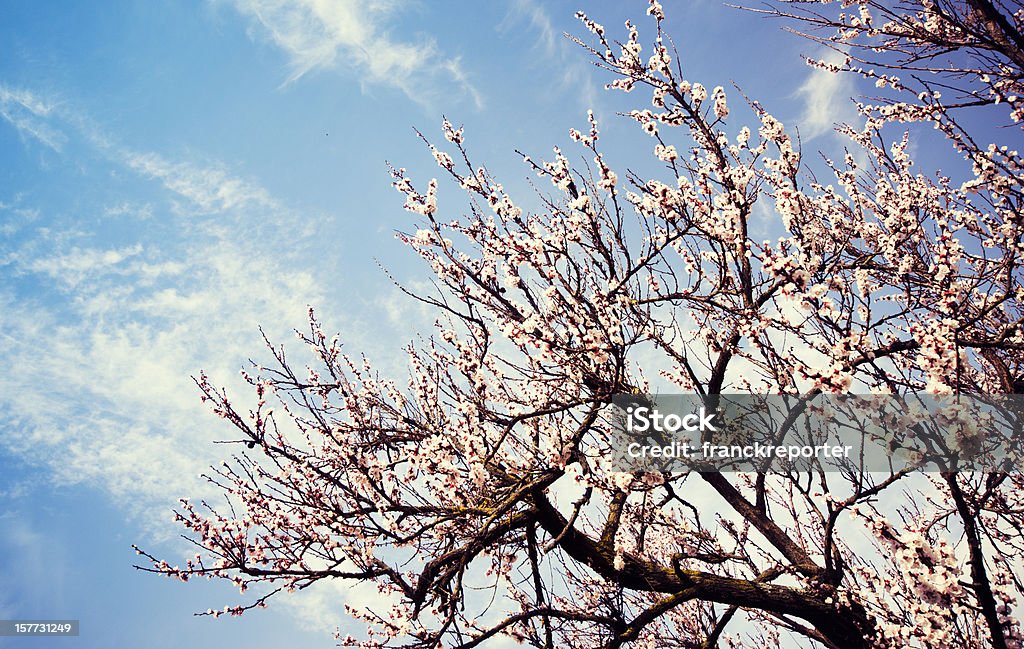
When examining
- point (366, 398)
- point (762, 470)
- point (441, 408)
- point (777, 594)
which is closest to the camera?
point (777, 594)

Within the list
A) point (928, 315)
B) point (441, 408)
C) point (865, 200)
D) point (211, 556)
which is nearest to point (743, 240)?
point (928, 315)

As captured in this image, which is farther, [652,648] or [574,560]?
[652,648]

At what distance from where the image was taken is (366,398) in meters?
6.25

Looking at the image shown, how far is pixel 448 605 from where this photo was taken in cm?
445

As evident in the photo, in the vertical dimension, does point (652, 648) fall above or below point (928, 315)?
below

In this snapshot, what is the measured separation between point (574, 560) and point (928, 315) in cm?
340

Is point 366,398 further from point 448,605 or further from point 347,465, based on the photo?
point 448,605

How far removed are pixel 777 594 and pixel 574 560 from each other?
1626 mm

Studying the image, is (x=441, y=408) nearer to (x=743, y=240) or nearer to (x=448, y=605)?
(x=448, y=605)

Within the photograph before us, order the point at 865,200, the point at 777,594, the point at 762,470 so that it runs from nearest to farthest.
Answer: the point at 777,594
the point at 762,470
the point at 865,200

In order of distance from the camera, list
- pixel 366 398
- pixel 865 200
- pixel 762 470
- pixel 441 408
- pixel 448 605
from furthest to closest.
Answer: pixel 865 200, pixel 366 398, pixel 441 408, pixel 762 470, pixel 448 605

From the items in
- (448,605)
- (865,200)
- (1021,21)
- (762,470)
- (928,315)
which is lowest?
(448,605)

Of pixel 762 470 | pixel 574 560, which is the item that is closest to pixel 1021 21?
pixel 762 470

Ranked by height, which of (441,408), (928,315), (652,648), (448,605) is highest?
(441,408)
